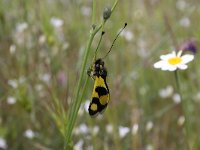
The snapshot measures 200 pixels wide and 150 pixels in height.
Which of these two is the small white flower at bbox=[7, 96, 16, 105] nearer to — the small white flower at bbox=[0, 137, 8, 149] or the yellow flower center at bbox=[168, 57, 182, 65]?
the small white flower at bbox=[0, 137, 8, 149]

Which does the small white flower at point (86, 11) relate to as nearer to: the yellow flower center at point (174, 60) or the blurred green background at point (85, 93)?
the blurred green background at point (85, 93)

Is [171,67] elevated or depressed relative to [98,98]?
elevated

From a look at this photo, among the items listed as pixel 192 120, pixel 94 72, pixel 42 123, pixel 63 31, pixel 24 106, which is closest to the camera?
pixel 94 72

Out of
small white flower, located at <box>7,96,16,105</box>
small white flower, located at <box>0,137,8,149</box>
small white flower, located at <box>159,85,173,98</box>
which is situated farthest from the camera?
small white flower, located at <box>159,85,173,98</box>

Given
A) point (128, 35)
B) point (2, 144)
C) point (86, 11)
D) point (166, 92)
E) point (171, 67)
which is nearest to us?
point (171, 67)

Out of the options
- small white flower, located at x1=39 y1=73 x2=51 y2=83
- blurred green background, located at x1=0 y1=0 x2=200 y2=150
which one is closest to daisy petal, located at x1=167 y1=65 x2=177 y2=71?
blurred green background, located at x1=0 y1=0 x2=200 y2=150

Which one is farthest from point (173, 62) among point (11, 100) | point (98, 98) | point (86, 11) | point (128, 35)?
point (86, 11)

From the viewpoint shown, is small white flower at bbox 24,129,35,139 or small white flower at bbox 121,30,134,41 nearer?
small white flower at bbox 24,129,35,139

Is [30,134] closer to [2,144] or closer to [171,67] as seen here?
[2,144]

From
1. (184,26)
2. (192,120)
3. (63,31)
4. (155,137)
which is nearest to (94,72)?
(155,137)

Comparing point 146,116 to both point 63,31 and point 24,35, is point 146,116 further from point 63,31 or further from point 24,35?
point 63,31

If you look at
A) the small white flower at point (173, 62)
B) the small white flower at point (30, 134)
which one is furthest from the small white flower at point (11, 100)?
the small white flower at point (173, 62)
